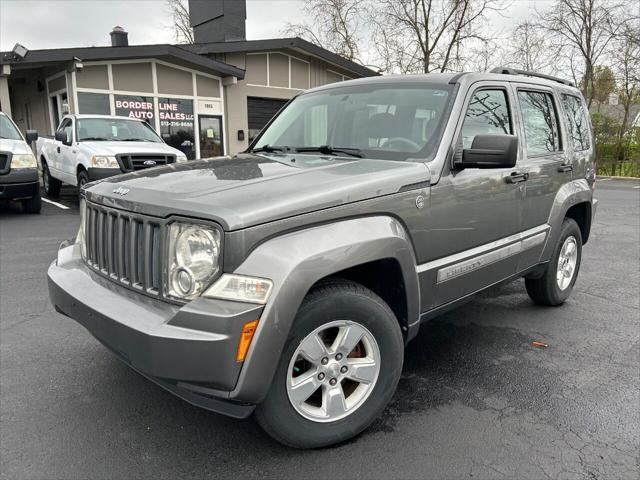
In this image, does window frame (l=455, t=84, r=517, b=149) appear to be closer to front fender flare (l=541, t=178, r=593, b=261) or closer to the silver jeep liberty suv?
the silver jeep liberty suv

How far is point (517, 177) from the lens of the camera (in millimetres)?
3521

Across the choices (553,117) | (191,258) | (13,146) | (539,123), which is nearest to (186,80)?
(13,146)

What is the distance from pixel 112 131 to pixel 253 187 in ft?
29.9

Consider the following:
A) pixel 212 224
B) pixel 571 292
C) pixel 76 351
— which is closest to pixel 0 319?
pixel 76 351

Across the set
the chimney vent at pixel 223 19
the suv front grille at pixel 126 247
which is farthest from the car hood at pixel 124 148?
the chimney vent at pixel 223 19

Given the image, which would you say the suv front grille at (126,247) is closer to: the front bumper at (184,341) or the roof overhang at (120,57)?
the front bumper at (184,341)


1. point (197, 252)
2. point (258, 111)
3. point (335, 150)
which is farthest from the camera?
point (258, 111)

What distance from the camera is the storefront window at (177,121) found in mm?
15891

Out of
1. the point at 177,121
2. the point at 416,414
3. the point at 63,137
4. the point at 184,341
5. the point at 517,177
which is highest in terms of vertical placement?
the point at 177,121

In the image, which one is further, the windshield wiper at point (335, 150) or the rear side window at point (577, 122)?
the rear side window at point (577, 122)

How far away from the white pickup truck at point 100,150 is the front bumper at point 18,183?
86 centimetres

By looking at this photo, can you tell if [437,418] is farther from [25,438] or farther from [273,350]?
[25,438]

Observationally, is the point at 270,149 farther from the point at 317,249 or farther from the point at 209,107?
the point at 209,107

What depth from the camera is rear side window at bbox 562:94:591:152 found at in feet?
14.8
